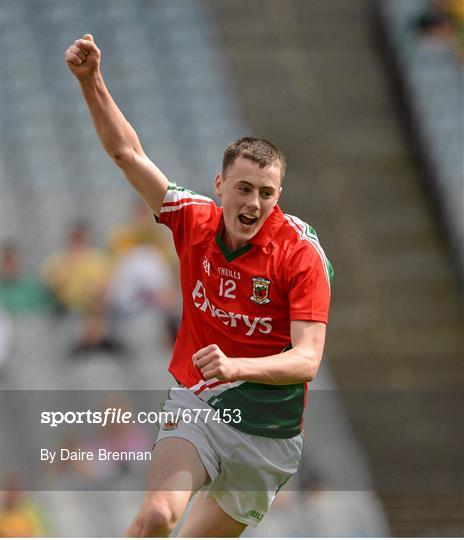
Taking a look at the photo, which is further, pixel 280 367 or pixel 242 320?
pixel 242 320

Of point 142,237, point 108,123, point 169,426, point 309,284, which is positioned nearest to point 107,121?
point 108,123

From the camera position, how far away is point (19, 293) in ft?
→ 34.7

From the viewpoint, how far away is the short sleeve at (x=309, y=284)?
4430 millimetres

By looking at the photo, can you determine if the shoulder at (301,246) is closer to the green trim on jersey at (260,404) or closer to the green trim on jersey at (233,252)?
the green trim on jersey at (233,252)

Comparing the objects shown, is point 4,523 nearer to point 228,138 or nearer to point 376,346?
point 376,346

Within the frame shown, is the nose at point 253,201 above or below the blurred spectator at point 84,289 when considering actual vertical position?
above

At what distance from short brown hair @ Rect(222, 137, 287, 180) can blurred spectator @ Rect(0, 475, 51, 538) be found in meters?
4.62

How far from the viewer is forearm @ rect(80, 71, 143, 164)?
4711mm

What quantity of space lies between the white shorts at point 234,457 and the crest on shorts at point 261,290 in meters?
0.51

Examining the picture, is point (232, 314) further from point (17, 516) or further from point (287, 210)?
point (287, 210)

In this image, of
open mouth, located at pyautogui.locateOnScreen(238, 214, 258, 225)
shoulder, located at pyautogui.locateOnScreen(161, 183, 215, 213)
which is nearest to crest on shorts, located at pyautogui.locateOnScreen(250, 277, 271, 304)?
open mouth, located at pyautogui.locateOnScreen(238, 214, 258, 225)

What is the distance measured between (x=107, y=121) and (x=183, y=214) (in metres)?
0.51

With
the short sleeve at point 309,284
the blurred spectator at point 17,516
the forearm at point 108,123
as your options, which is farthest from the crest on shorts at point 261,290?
the blurred spectator at point 17,516

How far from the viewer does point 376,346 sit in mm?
11523
